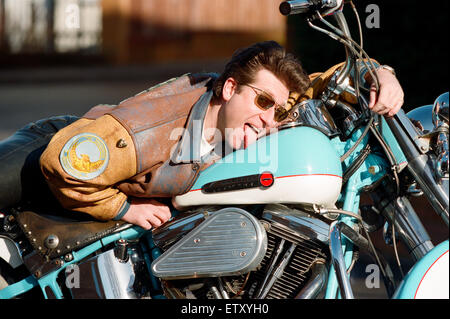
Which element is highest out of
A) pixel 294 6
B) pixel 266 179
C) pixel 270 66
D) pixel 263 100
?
pixel 294 6

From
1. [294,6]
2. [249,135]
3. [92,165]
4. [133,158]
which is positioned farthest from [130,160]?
[294,6]

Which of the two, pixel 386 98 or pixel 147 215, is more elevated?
pixel 386 98

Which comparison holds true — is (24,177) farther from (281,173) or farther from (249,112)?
(281,173)

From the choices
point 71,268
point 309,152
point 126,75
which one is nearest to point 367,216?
point 309,152

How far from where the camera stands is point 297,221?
7.41ft

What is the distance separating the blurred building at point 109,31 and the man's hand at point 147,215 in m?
11.5

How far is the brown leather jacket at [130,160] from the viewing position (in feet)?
7.43

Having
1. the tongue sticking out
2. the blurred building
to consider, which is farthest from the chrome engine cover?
the blurred building

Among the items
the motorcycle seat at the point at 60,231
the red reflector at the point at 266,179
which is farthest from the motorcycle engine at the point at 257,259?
the motorcycle seat at the point at 60,231

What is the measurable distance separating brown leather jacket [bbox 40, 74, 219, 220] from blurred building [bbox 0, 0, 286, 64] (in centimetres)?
1138

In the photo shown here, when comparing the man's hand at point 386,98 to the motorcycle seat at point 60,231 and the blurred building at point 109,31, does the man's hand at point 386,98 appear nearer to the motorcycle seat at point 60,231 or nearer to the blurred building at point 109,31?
the motorcycle seat at point 60,231

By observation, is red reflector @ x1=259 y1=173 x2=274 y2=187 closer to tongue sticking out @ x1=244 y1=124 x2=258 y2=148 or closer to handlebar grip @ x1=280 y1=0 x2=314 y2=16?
tongue sticking out @ x1=244 y1=124 x2=258 y2=148

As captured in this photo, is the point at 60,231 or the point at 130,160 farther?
the point at 60,231

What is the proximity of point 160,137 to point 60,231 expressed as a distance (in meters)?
0.55
